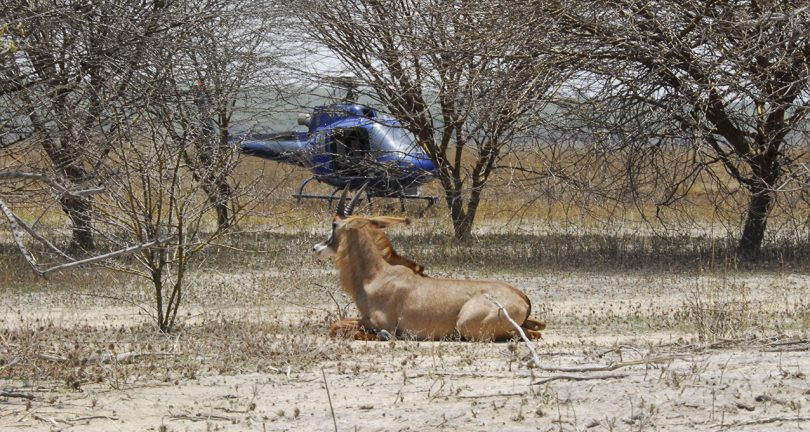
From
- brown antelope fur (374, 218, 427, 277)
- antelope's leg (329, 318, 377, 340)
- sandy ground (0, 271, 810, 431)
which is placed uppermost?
brown antelope fur (374, 218, 427, 277)

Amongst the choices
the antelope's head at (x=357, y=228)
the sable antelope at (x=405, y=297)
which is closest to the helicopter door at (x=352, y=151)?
the antelope's head at (x=357, y=228)

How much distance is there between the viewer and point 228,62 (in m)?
19.0

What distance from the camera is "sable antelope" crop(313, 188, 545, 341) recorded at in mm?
10797

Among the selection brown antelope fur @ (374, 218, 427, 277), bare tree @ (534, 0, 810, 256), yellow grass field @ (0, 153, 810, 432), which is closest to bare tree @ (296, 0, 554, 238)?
bare tree @ (534, 0, 810, 256)

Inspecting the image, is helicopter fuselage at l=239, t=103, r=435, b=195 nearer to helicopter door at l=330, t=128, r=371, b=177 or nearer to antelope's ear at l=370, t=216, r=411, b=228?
helicopter door at l=330, t=128, r=371, b=177

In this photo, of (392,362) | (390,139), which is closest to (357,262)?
(392,362)

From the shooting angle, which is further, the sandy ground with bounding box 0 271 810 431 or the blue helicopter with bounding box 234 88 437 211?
the blue helicopter with bounding box 234 88 437 211

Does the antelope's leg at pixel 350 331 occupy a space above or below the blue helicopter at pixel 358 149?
below

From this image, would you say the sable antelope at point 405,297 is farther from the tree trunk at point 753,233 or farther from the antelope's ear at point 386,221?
the tree trunk at point 753,233

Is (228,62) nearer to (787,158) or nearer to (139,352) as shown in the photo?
(787,158)

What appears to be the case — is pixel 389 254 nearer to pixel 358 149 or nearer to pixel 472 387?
pixel 472 387

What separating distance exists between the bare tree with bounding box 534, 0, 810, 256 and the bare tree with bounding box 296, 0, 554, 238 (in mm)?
669

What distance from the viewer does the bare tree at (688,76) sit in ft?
52.2

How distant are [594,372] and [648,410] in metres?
1.09
